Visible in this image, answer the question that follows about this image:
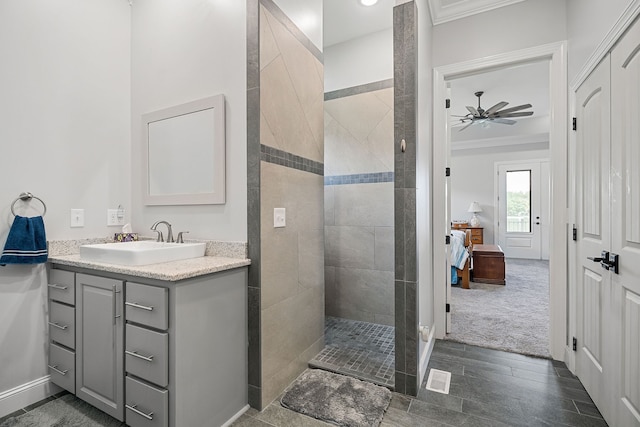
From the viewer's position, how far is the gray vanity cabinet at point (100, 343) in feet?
5.42

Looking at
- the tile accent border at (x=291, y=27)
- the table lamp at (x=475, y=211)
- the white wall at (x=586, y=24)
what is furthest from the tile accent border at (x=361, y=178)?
the table lamp at (x=475, y=211)

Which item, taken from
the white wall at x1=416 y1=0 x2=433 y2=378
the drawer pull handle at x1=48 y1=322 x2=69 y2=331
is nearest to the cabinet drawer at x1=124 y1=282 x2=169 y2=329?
the drawer pull handle at x1=48 y1=322 x2=69 y2=331

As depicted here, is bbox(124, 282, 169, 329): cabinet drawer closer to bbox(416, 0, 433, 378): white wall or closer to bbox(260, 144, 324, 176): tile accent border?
bbox(260, 144, 324, 176): tile accent border

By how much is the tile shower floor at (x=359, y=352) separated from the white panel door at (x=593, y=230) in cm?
121

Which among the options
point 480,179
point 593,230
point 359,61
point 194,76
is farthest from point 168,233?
point 480,179

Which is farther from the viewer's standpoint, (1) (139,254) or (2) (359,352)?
(2) (359,352)

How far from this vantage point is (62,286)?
1.96 meters

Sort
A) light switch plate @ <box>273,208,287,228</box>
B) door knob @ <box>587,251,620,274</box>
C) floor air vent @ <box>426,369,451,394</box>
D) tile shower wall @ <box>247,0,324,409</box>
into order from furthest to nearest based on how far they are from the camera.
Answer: floor air vent @ <box>426,369,451,394</box>, light switch plate @ <box>273,208,287,228</box>, tile shower wall @ <box>247,0,324,409</box>, door knob @ <box>587,251,620,274</box>

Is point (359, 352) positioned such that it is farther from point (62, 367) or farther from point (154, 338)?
point (62, 367)

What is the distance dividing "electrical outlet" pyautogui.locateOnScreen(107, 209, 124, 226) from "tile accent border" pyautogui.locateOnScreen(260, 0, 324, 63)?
1805 mm

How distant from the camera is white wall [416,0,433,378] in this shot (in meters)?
2.19

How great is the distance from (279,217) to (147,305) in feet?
2.85

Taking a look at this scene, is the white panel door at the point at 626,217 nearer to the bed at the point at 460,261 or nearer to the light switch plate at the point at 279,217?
the light switch plate at the point at 279,217

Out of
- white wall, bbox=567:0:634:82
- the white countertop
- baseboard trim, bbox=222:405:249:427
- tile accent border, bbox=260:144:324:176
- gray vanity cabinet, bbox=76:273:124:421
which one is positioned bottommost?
baseboard trim, bbox=222:405:249:427
